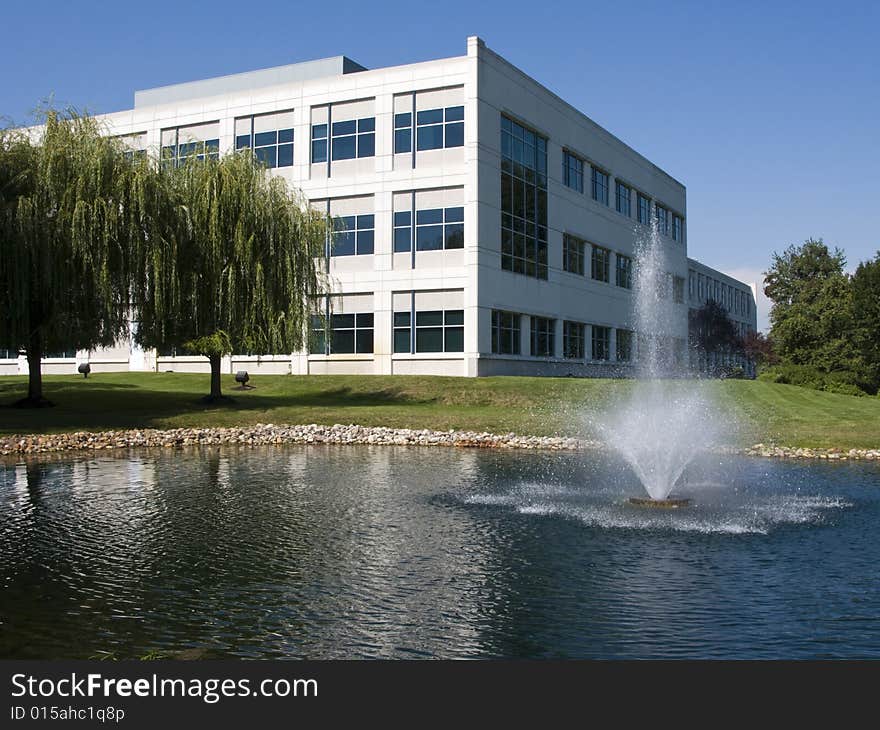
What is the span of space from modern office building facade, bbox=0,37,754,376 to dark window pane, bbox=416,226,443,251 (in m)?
0.06

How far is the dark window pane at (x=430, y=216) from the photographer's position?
43969 millimetres

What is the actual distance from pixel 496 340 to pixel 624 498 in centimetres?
3013

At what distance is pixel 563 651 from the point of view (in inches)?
266

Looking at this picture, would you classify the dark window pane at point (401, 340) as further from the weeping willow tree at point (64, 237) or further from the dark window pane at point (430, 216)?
the weeping willow tree at point (64, 237)

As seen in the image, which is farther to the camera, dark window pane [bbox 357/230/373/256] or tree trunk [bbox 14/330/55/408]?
dark window pane [bbox 357/230/373/256]

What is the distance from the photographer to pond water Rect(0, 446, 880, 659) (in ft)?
23.2

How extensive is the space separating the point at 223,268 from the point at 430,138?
1674 cm

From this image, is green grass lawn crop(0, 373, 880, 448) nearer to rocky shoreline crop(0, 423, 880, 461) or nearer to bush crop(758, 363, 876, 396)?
rocky shoreline crop(0, 423, 880, 461)

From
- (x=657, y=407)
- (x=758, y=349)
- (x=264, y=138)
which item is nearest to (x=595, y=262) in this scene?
(x=264, y=138)

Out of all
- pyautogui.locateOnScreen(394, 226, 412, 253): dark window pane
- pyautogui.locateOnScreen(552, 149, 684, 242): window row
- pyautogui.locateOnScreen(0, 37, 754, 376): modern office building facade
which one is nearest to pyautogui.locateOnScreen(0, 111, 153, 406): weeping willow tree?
pyautogui.locateOnScreen(0, 37, 754, 376): modern office building facade

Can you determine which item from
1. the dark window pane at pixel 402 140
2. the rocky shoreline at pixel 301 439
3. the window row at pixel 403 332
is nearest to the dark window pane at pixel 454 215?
the dark window pane at pixel 402 140

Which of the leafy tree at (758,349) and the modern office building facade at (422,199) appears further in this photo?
the leafy tree at (758,349)

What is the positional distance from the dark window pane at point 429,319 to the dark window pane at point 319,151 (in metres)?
9.94

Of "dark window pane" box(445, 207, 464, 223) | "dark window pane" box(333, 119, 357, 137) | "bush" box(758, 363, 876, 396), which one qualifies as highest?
"dark window pane" box(333, 119, 357, 137)
